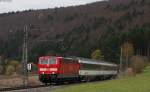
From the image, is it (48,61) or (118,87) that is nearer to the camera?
(118,87)

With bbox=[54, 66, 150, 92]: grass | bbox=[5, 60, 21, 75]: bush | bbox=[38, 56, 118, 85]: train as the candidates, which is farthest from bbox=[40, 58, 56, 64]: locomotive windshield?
bbox=[5, 60, 21, 75]: bush

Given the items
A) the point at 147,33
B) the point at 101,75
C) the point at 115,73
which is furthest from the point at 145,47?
the point at 101,75

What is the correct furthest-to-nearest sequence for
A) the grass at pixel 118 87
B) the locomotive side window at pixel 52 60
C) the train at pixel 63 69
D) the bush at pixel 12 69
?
the bush at pixel 12 69, the locomotive side window at pixel 52 60, the train at pixel 63 69, the grass at pixel 118 87

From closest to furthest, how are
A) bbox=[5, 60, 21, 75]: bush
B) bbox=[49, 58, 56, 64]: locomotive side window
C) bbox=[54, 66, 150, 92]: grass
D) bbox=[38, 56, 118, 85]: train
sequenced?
bbox=[54, 66, 150, 92]: grass, bbox=[38, 56, 118, 85]: train, bbox=[49, 58, 56, 64]: locomotive side window, bbox=[5, 60, 21, 75]: bush

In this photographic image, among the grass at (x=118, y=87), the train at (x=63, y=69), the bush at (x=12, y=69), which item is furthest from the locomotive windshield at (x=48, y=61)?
the bush at (x=12, y=69)

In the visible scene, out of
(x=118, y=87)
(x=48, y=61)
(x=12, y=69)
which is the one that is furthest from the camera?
(x=12, y=69)

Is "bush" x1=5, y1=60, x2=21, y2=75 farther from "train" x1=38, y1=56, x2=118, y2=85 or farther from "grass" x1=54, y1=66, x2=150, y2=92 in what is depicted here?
"grass" x1=54, y1=66, x2=150, y2=92

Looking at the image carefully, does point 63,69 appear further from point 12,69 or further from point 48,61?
point 12,69

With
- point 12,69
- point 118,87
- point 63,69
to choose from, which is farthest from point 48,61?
point 12,69

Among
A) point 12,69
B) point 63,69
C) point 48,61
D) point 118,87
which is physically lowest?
point 118,87

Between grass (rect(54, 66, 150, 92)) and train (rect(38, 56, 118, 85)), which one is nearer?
grass (rect(54, 66, 150, 92))

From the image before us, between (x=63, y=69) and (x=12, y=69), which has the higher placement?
(x=63, y=69)

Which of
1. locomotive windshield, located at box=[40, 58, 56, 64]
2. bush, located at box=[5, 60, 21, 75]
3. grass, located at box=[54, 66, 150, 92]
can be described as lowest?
grass, located at box=[54, 66, 150, 92]

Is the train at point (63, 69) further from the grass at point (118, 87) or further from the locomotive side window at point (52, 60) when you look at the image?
the grass at point (118, 87)
